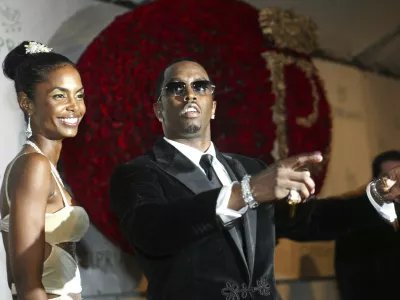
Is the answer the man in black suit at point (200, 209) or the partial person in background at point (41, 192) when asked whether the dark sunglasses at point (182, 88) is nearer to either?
the man in black suit at point (200, 209)

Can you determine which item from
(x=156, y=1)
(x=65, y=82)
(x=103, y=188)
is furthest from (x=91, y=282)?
(x=156, y=1)

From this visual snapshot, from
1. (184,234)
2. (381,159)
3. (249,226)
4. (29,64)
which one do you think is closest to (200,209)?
(184,234)

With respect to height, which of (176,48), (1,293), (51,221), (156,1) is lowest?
(1,293)

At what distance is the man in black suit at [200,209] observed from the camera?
48.8 inches

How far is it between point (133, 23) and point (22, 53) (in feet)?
1.56

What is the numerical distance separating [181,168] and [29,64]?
1.40 feet

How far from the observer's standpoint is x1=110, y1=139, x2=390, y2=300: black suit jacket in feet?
4.21

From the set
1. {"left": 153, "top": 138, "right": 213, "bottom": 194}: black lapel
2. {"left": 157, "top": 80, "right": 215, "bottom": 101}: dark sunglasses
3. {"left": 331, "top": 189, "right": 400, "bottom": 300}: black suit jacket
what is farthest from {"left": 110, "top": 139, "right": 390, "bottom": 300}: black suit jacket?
{"left": 331, "top": 189, "right": 400, "bottom": 300}: black suit jacket

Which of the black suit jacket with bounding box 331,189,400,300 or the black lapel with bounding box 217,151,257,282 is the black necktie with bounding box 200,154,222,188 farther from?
the black suit jacket with bounding box 331,189,400,300

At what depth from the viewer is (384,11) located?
256cm

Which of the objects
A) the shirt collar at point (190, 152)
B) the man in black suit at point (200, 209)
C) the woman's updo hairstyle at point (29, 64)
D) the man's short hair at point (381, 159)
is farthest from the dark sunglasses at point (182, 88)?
the man's short hair at point (381, 159)

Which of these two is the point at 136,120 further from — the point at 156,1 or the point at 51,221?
the point at 51,221

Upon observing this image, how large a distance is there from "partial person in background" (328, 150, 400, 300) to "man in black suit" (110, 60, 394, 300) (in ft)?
2.18

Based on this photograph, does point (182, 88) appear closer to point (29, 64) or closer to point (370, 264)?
point (29, 64)
